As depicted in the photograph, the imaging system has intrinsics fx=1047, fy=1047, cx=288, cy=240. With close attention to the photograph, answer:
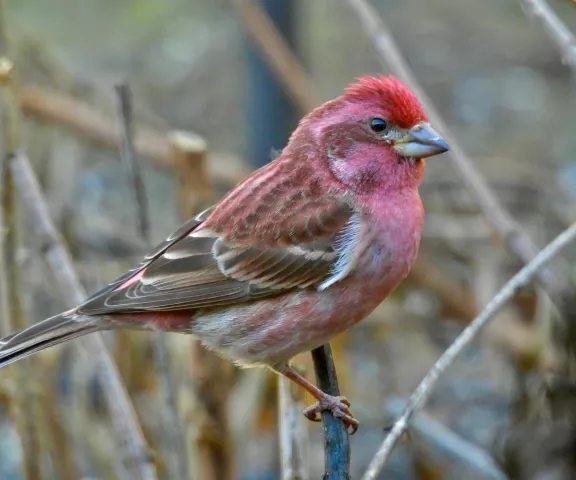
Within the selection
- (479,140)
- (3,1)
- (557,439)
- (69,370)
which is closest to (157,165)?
(69,370)

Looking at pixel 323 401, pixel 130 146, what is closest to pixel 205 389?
pixel 323 401

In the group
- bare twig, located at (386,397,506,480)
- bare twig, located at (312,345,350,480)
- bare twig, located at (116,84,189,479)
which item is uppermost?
bare twig, located at (116,84,189,479)

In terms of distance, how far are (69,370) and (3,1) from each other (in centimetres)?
233

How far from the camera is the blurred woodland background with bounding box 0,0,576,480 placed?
16.1ft

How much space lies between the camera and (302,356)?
517 centimetres

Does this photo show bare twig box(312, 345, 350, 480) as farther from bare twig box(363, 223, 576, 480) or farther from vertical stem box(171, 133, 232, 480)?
vertical stem box(171, 133, 232, 480)

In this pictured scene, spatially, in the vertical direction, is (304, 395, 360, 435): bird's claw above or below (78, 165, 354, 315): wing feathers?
below

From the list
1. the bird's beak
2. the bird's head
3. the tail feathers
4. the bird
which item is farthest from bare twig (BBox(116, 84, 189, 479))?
the bird's beak

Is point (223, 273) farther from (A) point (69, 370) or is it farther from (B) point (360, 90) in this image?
(A) point (69, 370)

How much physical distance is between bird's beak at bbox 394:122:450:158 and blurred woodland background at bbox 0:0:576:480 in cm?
101

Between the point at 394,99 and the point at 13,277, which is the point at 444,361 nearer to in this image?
the point at 394,99

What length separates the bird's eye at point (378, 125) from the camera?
4137mm

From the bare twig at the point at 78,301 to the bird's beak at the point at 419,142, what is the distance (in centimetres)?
140

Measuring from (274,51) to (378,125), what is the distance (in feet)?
7.03
